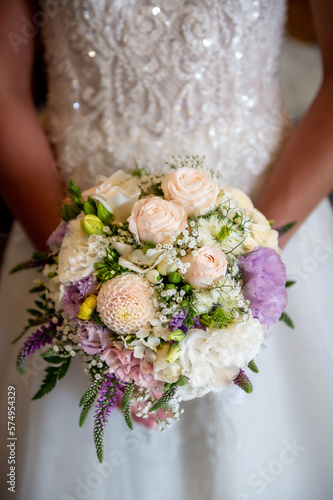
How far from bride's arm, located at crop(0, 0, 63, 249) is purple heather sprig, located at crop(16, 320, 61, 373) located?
1.10ft

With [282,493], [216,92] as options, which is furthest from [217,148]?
[282,493]

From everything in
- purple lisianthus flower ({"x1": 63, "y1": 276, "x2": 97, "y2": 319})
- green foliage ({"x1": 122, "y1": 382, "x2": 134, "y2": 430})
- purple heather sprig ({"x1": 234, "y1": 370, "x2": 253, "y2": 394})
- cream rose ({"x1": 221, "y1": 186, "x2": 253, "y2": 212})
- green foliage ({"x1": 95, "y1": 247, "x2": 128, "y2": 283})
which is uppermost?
cream rose ({"x1": 221, "y1": 186, "x2": 253, "y2": 212})

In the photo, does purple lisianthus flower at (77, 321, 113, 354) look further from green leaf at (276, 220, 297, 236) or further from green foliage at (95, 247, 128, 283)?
green leaf at (276, 220, 297, 236)

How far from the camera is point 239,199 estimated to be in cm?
75

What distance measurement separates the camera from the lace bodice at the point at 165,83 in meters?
0.97

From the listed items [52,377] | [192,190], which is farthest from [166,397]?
[192,190]

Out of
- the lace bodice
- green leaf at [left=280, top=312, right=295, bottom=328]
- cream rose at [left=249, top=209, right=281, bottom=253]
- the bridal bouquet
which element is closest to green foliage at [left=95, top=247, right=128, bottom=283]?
the bridal bouquet

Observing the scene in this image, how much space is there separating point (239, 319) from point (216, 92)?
0.63m

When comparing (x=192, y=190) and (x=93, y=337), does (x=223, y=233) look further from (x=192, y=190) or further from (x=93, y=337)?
(x=93, y=337)

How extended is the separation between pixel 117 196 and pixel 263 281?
27 cm

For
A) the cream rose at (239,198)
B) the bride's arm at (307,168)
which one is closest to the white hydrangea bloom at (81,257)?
the cream rose at (239,198)

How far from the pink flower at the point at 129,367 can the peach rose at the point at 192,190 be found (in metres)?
0.25

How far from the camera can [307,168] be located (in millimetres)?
1021

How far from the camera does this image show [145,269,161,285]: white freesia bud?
629 millimetres
